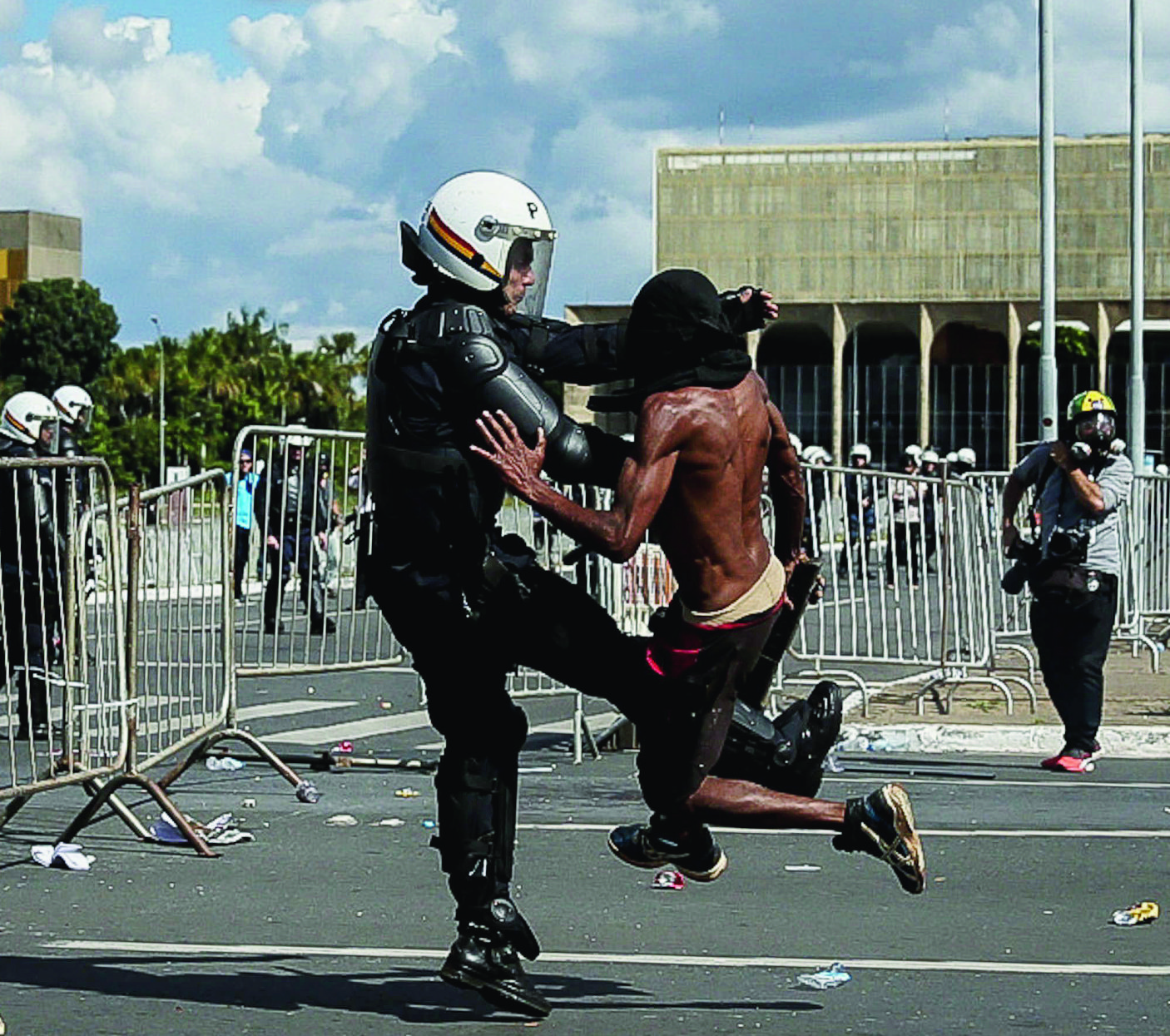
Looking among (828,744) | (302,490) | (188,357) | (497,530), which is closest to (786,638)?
(828,744)

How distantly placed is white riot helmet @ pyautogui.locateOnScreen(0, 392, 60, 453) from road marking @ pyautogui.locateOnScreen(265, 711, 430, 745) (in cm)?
233

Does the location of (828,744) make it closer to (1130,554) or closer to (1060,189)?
(1130,554)

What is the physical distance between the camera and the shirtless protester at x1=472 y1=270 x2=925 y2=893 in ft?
18.6

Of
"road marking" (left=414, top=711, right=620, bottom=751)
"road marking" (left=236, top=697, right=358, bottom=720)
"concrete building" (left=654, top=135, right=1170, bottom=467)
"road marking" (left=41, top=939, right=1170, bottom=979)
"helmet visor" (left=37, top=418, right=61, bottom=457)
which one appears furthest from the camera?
"concrete building" (left=654, top=135, right=1170, bottom=467)

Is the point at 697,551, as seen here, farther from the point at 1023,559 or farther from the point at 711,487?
the point at 1023,559

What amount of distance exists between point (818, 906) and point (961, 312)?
92.5 meters

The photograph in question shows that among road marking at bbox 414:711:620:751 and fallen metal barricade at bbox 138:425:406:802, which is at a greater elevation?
fallen metal barricade at bbox 138:425:406:802

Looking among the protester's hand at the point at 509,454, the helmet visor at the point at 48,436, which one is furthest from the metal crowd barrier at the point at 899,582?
the protester's hand at the point at 509,454

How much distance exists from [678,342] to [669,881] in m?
2.83

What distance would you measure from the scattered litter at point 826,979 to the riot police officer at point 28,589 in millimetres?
3452

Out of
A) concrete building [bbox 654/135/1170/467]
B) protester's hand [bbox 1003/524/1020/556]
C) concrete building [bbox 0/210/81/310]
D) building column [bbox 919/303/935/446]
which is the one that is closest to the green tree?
concrete building [bbox 0/210/81/310]

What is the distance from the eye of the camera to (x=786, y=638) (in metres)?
6.48

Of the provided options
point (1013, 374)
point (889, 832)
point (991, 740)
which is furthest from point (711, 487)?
point (1013, 374)

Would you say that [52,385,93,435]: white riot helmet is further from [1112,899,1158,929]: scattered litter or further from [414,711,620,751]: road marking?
[1112,899,1158,929]: scattered litter
